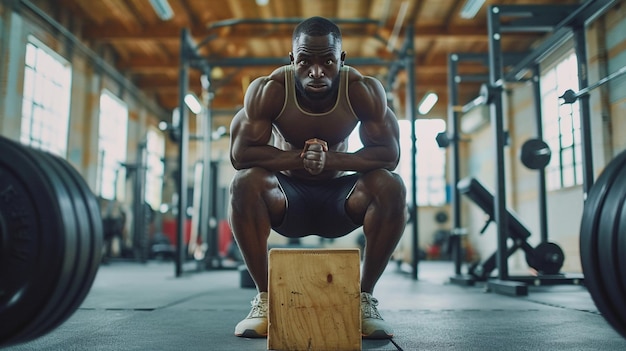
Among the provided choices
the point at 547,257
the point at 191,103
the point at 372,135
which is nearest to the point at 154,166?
the point at 191,103

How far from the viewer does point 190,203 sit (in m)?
10.1

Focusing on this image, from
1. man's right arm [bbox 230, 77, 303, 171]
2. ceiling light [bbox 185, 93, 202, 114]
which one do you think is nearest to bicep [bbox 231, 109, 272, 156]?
man's right arm [bbox 230, 77, 303, 171]

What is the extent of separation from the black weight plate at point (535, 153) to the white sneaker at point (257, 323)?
7.57 feet

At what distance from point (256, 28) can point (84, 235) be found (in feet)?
23.0

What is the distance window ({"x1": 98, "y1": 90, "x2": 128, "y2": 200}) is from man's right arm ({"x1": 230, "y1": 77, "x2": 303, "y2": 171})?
7.03m

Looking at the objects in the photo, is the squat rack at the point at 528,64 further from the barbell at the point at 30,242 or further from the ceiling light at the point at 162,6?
the ceiling light at the point at 162,6

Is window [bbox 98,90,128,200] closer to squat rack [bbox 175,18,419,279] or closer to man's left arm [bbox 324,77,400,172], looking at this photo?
squat rack [bbox 175,18,419,279]

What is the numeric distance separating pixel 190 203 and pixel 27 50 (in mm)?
4559

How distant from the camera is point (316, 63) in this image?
167 cm

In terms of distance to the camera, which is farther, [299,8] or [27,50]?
[299,8]

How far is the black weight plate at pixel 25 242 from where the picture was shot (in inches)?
39.9

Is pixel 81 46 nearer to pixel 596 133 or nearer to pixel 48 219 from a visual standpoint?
pixel 596 133

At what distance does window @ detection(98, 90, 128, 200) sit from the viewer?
28.1 ft

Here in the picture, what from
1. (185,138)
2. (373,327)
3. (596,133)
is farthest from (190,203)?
(373,327)
